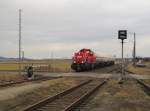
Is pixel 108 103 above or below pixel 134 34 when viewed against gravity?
below

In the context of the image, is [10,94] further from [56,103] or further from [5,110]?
[5,110]

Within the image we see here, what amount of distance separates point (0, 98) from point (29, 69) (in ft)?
70.5

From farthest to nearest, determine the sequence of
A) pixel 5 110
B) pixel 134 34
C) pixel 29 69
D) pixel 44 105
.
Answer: pixel 134 34 < pixel 29 69 < pixel 44 105 < pixel 5 110

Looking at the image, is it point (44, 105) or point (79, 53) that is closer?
point (44, 105)

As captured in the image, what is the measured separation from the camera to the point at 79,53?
61.2 metres

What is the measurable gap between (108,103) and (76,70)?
134 feet

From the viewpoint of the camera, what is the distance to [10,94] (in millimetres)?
23234

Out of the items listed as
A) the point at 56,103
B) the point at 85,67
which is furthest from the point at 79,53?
the point at 56,103

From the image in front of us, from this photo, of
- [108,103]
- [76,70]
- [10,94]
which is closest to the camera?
[108,103]

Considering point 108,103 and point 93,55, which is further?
point 93,55

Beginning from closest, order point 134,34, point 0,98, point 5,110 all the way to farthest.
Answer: point 5,110 < point 0,98 < point 134,34

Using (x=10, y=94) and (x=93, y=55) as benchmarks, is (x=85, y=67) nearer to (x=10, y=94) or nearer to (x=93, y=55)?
(x=93, y=55)

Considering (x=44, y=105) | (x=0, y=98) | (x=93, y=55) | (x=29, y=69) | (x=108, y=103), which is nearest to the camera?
(x=44, y=105)

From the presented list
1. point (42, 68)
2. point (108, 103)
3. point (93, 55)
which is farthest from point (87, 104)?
point (42, 68)
